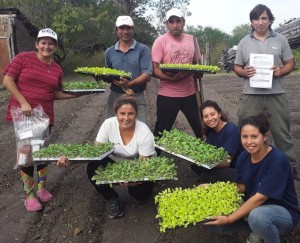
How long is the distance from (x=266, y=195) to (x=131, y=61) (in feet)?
7.98

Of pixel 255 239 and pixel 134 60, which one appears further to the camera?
pixel 134 60

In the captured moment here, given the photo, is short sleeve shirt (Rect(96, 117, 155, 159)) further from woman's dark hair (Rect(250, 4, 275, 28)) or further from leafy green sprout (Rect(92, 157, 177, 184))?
woman's dark hair (Rect(250, 4, 275, 28))

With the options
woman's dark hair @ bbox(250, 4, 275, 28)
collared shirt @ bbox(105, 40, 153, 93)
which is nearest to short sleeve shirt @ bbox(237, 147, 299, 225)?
woman's dark hair @ bbox(250, 4, 275, 28)

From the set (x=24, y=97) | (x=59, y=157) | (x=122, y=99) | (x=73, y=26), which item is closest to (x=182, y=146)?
(x=122, y=99)

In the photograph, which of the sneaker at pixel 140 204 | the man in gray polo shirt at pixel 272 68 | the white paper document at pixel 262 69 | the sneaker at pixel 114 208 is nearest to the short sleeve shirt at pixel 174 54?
the man in gray polo shirt at pixel 272 68

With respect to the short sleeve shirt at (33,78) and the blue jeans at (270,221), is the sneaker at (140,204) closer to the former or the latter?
the short sleeve shirt at (33,78)

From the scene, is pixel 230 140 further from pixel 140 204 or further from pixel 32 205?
pixel 32 205

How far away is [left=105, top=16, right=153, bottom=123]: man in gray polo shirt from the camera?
173 inches

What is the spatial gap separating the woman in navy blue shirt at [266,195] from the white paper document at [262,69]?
1413mm

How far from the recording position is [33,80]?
406cm

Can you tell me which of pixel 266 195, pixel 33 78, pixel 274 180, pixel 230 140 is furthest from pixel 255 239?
pixel 33 78

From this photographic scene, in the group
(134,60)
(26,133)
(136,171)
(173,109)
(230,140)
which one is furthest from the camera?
(173,109)

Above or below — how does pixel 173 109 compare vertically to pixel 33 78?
below

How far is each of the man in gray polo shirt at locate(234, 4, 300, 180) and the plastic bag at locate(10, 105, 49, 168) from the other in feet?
7.94
